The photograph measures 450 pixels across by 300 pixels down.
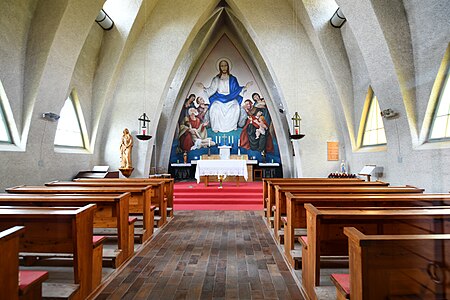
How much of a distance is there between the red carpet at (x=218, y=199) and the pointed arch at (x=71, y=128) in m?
3.64

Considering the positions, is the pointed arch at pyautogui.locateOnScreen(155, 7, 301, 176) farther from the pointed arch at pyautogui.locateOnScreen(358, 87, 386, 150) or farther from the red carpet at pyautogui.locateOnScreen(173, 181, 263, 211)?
the red carpet at pyautogui.locateOnScreen(173, 181, 263, 211)

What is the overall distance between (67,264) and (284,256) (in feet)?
8.61

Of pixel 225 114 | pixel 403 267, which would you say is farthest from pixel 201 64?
pixel 403 267

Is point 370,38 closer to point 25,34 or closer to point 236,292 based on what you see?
point 236,292

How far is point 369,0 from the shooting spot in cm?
648

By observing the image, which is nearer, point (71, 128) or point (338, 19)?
point (338, 19)

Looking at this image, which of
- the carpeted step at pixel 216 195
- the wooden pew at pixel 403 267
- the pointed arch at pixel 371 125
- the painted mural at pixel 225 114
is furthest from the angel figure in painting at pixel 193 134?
the wooden pew at pixel 403 267

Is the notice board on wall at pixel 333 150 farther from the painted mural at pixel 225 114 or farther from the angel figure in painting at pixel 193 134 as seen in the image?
the angel figure in painting at pixel 193 134

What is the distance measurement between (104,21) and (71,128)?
3.56 meters

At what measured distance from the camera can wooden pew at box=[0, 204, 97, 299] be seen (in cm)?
247

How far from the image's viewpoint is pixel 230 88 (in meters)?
15.1

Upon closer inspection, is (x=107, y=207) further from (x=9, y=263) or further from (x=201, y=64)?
(x=201, y=64)

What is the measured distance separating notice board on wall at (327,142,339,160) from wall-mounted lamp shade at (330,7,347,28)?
12.9ft

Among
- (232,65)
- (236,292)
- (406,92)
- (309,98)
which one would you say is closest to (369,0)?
(406,92)
